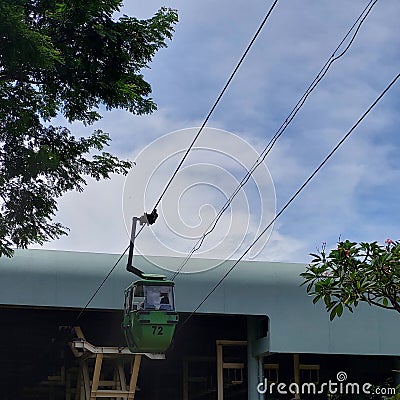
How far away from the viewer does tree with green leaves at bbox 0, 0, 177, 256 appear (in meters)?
10.9

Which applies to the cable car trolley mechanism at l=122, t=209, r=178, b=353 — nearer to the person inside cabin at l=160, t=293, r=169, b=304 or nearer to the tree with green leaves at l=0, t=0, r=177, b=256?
the person inside cabin at l=160, t=293, r=169, b=304

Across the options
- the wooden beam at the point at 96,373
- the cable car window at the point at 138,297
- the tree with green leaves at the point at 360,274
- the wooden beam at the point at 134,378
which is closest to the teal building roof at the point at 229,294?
the wooden beam at the point at 96,373

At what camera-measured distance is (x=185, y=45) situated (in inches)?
422

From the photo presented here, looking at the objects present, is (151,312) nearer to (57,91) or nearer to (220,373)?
(57,91)

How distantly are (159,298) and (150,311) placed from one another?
0.27m

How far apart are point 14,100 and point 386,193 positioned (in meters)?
5.34

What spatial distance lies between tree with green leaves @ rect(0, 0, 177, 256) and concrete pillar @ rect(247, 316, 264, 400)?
8.58 m

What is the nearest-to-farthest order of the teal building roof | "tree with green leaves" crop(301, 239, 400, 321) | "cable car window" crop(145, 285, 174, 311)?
"tree with green leaves" crop(301, 239, 400, 321) → "cable car window" crop(145, 285, 174, 311) → the teal building roof

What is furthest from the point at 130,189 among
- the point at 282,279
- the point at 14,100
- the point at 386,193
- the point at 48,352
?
the point at 48,352

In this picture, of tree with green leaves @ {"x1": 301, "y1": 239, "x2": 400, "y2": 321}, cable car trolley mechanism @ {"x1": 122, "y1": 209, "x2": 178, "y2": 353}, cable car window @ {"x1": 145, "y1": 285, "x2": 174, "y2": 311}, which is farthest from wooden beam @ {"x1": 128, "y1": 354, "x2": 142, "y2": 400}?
tree with green leaves @ {"x1": 301, "y1": 239, "x2": 400, "y2": 321}

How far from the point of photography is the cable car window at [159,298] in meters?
13.7

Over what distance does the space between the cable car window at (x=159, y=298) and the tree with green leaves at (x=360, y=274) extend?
5870 mm

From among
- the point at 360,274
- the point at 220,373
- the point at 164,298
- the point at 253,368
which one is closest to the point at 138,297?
the point at 164,298

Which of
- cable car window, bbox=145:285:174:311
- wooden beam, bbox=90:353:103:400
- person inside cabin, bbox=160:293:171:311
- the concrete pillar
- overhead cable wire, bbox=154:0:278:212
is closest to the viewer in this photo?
overhead cable wire, bbox=154:0:278:212
